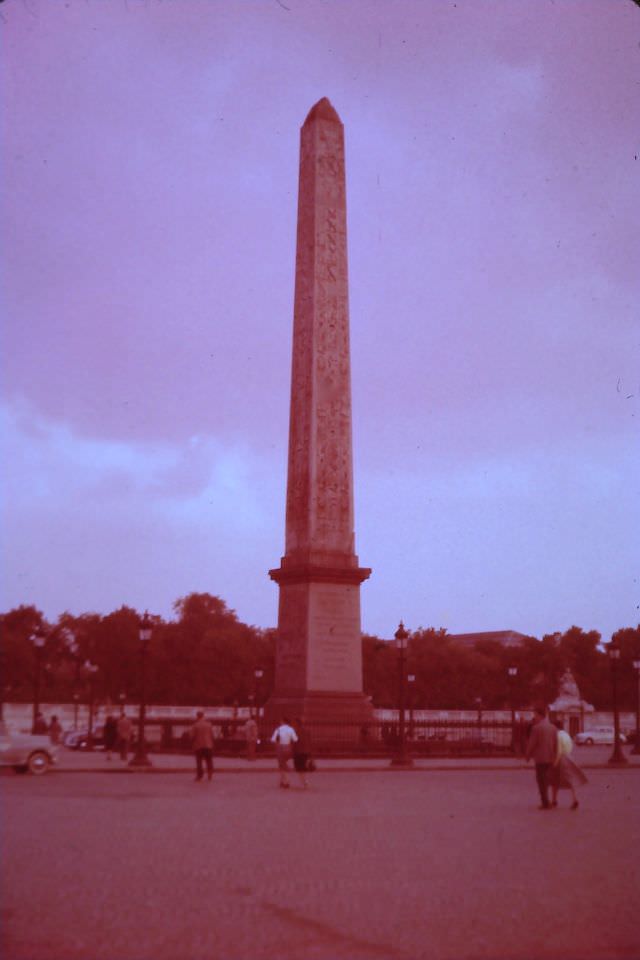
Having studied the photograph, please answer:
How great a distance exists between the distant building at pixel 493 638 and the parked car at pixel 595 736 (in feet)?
183

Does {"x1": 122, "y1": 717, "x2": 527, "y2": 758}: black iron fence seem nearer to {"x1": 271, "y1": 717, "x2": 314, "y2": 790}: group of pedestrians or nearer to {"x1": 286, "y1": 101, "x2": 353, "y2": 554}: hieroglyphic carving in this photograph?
{"x1": 271, "y1": 717, "x2": 314, "y2": 790}: group of pedestrians

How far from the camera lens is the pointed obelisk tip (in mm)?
35188

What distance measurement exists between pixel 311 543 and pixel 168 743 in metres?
11.0

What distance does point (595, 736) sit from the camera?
2601 inches

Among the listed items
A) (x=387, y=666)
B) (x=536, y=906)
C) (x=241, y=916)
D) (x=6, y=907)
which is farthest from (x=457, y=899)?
(x=387, y=666)

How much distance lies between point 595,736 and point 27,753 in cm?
4937

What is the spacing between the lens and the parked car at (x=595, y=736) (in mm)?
65625

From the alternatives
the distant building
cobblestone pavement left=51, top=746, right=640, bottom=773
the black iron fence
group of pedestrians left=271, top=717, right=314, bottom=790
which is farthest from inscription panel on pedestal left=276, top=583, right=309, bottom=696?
the distant building

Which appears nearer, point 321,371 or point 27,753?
point 27,753

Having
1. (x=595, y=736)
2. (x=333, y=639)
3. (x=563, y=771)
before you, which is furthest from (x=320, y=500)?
(x=595, y=736)

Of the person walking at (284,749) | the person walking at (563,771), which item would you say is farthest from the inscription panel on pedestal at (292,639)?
the person walking at (563,771)

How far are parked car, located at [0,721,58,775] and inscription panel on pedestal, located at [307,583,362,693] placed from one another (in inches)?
367

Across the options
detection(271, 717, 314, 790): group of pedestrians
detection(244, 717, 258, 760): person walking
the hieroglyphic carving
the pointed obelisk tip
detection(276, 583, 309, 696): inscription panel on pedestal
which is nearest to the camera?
detection(271, 717, 314, 790): group of pedestrians

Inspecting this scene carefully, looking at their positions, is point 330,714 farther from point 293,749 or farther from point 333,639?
point 293,749
